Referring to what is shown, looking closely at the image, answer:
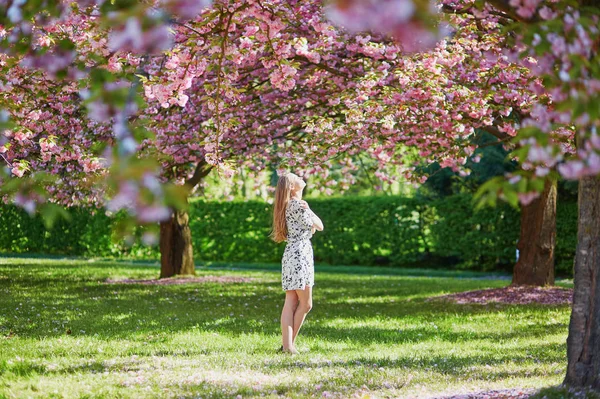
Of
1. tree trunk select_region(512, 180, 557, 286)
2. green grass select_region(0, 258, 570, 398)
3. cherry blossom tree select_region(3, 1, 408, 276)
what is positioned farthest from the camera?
tree trunk select_region(512, 180, 557, 286)

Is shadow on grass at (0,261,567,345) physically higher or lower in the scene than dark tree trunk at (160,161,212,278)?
lower

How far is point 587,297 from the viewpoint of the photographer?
16.4 ft

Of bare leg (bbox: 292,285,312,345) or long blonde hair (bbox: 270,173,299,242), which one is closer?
bare leg (bbox: 292,285,312,345)

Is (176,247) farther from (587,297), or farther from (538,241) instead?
(587,297)

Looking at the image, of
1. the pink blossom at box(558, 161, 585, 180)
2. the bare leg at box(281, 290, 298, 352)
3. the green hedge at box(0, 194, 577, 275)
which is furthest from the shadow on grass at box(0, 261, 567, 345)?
the pink blossom at box(558, 161, 585, 180)

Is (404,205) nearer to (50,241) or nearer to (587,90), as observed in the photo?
(50,241)

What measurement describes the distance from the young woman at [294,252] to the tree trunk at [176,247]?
29.1 feet

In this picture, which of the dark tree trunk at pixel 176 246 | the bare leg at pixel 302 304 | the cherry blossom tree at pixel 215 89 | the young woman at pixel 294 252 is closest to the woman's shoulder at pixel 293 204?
the young woman at pixel 294 252

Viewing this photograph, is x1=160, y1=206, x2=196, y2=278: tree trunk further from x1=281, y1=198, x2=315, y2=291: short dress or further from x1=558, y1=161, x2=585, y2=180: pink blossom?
x1=558, y1=161, x2=585, y2=180: pink blossom

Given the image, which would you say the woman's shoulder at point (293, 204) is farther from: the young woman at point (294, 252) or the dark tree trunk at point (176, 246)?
the dark tree trunk at point (176, 246)

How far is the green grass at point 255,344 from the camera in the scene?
556 cm

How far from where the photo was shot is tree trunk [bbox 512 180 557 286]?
1247 cm

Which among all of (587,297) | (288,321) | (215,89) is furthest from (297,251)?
(587,297)

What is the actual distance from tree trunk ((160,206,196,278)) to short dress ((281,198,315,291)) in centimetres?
895
